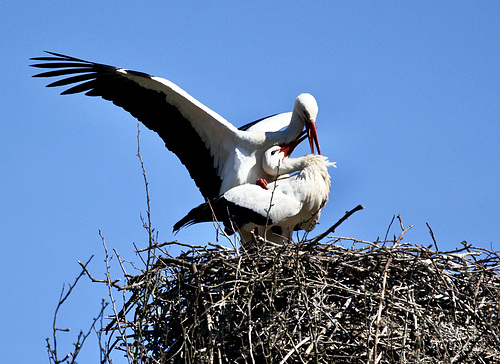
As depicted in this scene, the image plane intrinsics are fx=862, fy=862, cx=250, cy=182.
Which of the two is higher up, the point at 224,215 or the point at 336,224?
the point at 224,215

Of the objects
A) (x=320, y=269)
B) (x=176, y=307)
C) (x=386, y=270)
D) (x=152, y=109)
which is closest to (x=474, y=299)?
(x=386, y=270)

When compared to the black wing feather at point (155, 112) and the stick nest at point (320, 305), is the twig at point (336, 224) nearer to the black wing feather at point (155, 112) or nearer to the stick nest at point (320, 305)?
the stick nest at point (320, 305)

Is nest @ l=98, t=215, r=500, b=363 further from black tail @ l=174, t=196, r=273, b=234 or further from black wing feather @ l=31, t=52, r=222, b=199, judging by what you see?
black wing feather @ l=31, t=52, r=222, b=199

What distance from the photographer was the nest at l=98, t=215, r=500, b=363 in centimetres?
518

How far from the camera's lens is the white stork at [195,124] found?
7.66m

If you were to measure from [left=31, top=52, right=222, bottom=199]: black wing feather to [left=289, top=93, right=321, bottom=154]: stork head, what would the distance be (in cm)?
96

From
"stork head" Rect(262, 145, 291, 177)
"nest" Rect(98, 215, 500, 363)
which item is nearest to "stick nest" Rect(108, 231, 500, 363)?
"nest" Rect(98, 215, 500, 363)

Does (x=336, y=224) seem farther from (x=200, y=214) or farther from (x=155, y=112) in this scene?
(x=155, y=112)

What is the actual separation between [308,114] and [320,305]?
102 inches

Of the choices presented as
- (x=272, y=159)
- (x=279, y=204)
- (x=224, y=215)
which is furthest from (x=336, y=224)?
(x=272, y=159)

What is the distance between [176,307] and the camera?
580 cm

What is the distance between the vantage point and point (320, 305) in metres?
5.34

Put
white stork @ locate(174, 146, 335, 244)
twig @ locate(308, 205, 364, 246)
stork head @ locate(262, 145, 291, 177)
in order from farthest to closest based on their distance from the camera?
1. stork head @ locate(262, 145, 291, 177)
2. white stork @ locate(174, 146, 335, 244)
3. twig @ locate(308, 205, 364, 246)

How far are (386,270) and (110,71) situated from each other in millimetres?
3720
